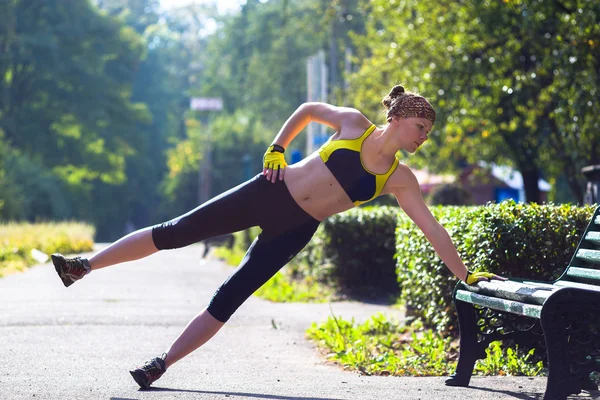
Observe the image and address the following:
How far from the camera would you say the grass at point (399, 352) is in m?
7.13

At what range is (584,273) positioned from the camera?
6121 millimetres

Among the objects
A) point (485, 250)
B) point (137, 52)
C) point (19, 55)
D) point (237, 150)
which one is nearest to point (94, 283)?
point (485, 250)

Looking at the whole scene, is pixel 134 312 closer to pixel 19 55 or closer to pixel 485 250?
pixel 485 250

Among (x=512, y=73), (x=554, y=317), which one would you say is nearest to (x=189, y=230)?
(x=554, y=317)

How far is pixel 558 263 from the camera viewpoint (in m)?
7.26

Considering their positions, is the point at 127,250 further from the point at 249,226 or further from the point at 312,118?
the point at 312,118

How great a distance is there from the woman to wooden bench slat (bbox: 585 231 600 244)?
2.18 ft

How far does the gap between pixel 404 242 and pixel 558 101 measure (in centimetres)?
919

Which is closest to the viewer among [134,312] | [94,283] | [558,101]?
[134,312]

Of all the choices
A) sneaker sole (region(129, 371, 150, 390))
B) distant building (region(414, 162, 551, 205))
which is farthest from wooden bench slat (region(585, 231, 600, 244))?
distant building (region(414, 162, 551, 205))

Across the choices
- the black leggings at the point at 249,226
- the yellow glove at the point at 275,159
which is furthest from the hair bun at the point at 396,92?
the black leggings at the point at 249,226

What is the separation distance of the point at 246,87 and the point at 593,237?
78.0 metres

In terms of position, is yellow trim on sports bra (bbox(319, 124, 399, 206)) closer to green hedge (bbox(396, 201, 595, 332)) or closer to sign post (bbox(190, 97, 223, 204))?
green hedge (bbox(396, 201, 595, 332))

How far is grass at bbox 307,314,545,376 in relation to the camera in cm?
713
